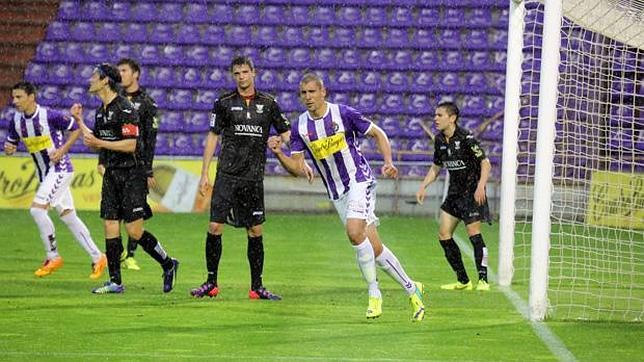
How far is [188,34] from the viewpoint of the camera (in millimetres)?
25922

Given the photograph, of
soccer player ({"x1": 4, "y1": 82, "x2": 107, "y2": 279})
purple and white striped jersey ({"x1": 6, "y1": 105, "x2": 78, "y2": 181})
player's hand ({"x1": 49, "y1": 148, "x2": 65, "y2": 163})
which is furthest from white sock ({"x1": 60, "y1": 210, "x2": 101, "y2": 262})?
player's hand ({"x1": 49, "y1": 148, "x2": 65, "y2": 163})

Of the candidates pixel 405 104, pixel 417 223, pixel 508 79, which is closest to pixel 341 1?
pixel 405 104

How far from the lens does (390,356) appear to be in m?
8.02

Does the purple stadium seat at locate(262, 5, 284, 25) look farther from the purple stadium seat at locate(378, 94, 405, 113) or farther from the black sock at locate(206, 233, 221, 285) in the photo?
the black sock at locate(206, 233, 221, 285)

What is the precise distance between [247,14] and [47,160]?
517 inches

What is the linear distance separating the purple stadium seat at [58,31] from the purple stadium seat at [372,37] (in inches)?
227

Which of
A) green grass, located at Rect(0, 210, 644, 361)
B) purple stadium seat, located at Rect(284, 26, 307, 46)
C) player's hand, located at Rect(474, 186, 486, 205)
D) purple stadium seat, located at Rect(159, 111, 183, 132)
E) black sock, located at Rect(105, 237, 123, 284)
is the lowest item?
green grass, located at Rect(0, 210, 644, 361)

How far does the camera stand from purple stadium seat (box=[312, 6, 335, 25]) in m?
25.8

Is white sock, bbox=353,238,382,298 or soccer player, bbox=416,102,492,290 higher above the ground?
soccer player, bbox=416,102,492,290

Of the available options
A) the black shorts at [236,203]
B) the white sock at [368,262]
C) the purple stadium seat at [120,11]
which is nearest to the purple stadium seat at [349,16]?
the purple stadium seat at [120,11]

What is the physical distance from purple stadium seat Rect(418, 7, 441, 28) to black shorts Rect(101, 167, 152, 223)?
48.7 feet

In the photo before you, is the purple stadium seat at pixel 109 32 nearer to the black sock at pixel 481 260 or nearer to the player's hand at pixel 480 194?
the black sock at pixel 481 260

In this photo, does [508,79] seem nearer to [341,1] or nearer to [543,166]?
[543,166]

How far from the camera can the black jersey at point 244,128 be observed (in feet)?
36.6
